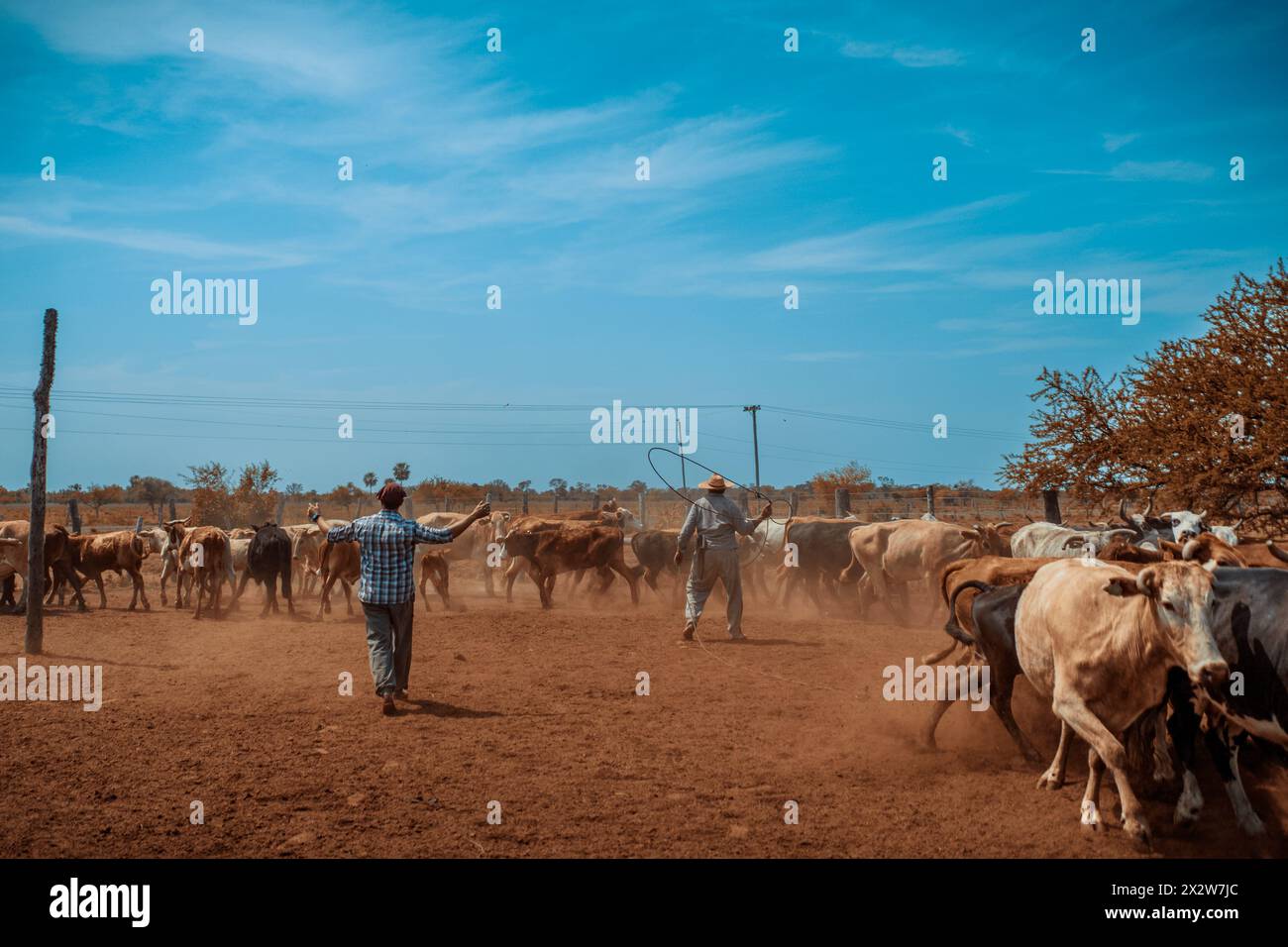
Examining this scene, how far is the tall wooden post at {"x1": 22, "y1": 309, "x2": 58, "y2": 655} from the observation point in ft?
40.5

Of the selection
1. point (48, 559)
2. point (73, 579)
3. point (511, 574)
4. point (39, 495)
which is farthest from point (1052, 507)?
point (48, 559)

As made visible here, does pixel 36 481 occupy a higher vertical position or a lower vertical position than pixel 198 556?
higher

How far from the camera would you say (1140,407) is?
14656 mm

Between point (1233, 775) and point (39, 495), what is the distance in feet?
43.0

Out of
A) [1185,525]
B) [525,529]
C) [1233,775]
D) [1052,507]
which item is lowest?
[1233,775]

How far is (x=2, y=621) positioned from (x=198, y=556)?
9.69ft

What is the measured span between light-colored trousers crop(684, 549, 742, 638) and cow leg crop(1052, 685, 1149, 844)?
759cm

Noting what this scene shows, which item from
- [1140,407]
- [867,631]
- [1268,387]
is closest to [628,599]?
[867,631]

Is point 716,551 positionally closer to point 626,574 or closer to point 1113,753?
point 626,574

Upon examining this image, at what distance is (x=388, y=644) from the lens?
9117 mm

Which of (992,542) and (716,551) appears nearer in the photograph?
(716,551)

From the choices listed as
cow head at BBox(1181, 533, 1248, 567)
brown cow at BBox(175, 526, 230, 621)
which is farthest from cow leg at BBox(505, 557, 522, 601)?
cow head at BBox(1181, 533, 1248, 567)
